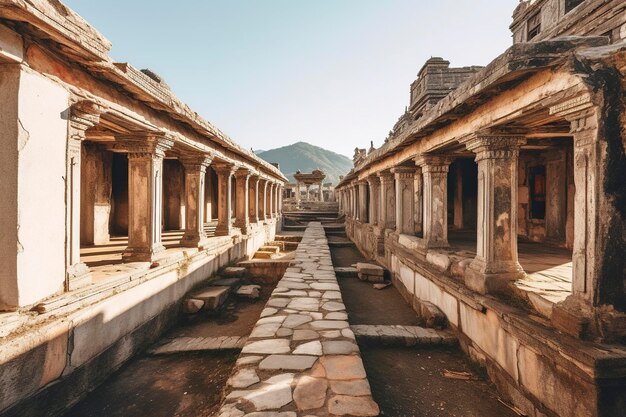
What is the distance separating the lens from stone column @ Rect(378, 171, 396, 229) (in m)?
9.49

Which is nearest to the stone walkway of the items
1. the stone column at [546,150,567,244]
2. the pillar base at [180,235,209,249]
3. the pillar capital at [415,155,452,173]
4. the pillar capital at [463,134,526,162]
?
the pillar base at [180,235,209,249]

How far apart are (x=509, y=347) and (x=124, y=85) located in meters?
5.77

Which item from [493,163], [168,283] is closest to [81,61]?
[168,283]

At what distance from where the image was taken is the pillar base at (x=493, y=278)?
149 inches

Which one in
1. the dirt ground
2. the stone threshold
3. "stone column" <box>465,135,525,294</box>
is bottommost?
the dirt ground

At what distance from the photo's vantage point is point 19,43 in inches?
98.9

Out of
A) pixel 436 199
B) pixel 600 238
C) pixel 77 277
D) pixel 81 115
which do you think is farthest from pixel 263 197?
pixel 600 238

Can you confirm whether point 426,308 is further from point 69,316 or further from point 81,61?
point 81,61

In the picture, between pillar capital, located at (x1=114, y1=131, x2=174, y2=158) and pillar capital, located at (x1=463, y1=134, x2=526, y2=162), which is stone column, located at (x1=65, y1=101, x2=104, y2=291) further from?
pillar capital, located at (x1=463, y1=134, x2=526, y2=162)

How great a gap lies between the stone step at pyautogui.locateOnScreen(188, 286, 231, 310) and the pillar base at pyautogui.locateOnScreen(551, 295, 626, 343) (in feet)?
17.4

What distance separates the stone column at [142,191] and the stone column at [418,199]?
6192mm

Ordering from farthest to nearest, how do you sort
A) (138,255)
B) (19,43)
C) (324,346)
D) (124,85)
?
(138,255)
(124,85)
(324,346)
(19,43)

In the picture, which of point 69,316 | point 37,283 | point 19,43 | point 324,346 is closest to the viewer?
point 19,43

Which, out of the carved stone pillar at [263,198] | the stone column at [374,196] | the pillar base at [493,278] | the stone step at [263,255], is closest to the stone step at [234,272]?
the stone step at [263,255]
